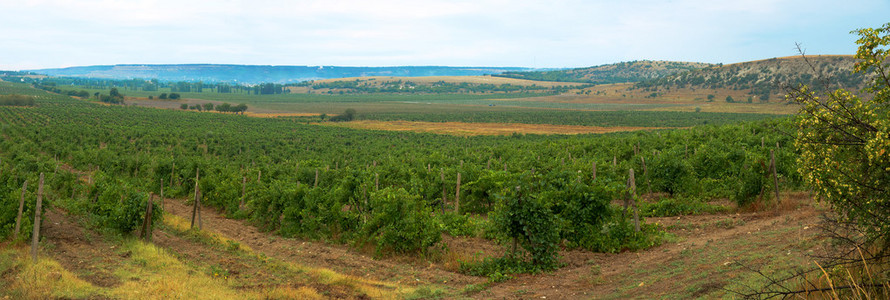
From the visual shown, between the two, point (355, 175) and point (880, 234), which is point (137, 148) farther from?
point (880, 234)

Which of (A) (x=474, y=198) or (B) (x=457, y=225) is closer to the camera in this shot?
(B) (x=457, y=225)

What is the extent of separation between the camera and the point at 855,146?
6.91 metres

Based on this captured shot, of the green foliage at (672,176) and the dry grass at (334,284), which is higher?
the green foliage at (672,176)

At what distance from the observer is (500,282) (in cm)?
1178

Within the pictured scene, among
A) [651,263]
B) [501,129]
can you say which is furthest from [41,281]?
[501,129]

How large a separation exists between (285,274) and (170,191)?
1919 centimetres

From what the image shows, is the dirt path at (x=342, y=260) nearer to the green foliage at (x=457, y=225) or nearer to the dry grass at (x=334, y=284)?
the dry grass at (x=334, y=284)

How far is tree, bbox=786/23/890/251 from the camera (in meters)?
6.50

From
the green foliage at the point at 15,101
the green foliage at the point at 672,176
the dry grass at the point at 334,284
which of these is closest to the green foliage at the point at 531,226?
the dry grass at the point at 334,284

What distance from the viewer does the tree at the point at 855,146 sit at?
21.3ft

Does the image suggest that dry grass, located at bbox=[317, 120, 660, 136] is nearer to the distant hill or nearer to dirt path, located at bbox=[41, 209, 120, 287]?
the distant hill

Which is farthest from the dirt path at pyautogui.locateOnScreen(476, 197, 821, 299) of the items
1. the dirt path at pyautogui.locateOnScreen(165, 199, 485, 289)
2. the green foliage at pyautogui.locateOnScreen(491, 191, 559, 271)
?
the dirt path at pyautogui.locateOnScreen(165, 199, 485, 289)

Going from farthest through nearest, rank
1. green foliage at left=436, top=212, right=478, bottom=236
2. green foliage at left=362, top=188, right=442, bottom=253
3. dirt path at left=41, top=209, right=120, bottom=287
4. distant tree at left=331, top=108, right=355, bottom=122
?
distant tree at left=331, top=108, right=355, bottom=122 < green foliage at left=436, top=212, right=478, bottom=236 < green foliage at left=362, top=188, right=442, bottom=253 < dirt path at left=41, top=209, right=120, bottom=287

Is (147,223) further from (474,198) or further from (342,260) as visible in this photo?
(474,198)
